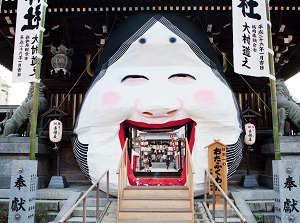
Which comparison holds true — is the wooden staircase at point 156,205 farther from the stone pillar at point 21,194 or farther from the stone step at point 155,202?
the stone pillar at point 21,194

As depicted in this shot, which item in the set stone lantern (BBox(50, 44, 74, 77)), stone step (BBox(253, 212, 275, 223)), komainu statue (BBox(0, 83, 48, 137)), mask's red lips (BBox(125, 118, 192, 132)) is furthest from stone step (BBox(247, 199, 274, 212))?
komainu statue (BBox(0, 83, 48, 137))

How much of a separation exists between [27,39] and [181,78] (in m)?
3.26

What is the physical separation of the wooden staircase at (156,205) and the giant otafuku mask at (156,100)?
0.49 m

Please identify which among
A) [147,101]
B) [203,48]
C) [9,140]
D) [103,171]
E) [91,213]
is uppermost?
[203,48]

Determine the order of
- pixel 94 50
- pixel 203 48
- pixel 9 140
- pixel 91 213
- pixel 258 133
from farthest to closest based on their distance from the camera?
pixel 94 50 < pixel 258 133 < pixel 9 140 < pixel 203 48 < pixel 91 213

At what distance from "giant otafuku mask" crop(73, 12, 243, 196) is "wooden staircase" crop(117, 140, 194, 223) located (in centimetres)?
48

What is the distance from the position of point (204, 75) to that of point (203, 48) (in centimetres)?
84

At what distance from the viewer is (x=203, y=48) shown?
7.02 m

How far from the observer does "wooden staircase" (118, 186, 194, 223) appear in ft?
16.8

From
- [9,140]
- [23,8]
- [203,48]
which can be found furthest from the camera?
[9,140]

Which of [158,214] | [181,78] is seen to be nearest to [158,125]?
[181,78]

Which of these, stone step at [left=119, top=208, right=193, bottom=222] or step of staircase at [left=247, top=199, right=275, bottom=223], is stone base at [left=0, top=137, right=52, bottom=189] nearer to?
stone step at [left=119, top=208, right=193, bottom=222]

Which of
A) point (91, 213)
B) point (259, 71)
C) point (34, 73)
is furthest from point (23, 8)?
point (259, 71)

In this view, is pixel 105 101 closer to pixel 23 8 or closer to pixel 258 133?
pixel 23 8
